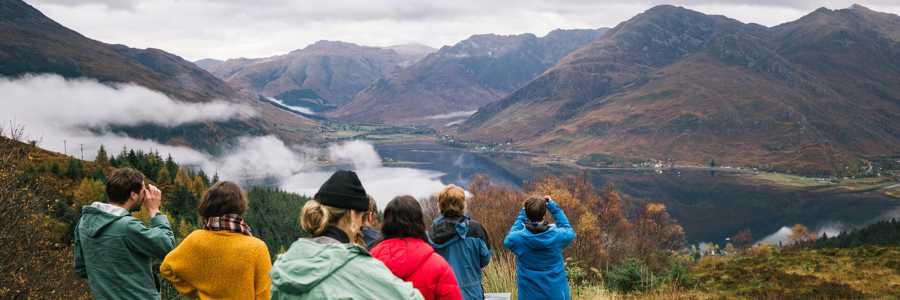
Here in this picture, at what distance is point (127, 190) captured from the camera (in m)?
4.03

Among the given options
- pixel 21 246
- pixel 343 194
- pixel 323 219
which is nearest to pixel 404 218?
pixel 343 194

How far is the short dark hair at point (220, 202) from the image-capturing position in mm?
3482

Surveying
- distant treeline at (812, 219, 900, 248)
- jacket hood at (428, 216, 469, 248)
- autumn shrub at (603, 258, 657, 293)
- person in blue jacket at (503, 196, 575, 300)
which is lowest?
distant treeline at (812, 219, 900, 248)

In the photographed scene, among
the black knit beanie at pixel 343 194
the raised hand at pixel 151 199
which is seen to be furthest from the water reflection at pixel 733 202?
the black knit beanie at pixel 343 194

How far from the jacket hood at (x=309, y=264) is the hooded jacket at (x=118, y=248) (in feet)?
6.64

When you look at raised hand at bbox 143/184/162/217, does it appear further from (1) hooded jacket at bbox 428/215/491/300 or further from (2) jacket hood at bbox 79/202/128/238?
(1) hooded jacket at bbox 428/215/491/300

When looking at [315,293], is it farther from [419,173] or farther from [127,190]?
[419,173]

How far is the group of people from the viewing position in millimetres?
2334

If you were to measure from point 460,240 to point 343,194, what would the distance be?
2.10 m

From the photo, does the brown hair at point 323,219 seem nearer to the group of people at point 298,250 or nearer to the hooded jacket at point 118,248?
the group of people at point 298,250

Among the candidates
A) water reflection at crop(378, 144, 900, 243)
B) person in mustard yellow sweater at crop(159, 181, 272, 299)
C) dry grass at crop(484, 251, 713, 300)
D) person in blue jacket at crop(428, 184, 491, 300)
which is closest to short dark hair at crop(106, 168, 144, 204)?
person in mustard yellow sweater at crop(159, 181, 272, 299)

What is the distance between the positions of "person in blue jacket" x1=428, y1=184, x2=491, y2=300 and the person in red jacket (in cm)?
130

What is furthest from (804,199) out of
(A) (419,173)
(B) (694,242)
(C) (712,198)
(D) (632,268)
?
(D) (632,268)

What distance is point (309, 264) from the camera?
2.31 m
